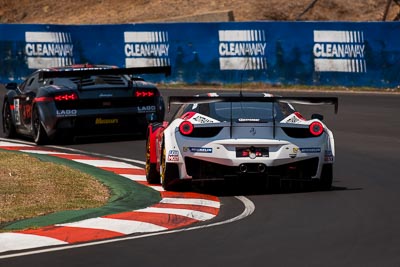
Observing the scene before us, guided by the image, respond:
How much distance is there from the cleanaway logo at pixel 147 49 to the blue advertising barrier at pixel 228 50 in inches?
1.1

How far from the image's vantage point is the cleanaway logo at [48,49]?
36.9m

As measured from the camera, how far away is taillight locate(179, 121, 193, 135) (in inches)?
528

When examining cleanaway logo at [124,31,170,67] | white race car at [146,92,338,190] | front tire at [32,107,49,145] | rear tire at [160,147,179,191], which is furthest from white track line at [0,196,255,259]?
cleanaway logo at [124,31,170,67]

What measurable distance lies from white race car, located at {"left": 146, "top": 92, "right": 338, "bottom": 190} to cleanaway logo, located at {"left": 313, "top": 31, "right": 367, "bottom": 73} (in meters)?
18.6

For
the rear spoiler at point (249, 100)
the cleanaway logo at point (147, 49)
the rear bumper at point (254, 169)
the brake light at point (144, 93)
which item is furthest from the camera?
the cleanaway logo at point (147, 49)

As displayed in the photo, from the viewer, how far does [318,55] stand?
1293 inches

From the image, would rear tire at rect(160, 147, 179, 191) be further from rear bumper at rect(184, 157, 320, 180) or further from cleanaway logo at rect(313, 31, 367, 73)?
cleanaway logo at rect(313, 31, 367, 73)

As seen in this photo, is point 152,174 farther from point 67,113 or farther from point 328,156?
point 67,113

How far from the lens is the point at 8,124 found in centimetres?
2184

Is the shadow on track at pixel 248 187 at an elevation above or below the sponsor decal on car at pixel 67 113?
below

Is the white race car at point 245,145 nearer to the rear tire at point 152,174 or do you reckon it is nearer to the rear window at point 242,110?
the rear window at point 242,110

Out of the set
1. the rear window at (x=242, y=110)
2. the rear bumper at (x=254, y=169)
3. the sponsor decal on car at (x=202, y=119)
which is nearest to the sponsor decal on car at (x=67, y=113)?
the rear window at (x=242, y=110)

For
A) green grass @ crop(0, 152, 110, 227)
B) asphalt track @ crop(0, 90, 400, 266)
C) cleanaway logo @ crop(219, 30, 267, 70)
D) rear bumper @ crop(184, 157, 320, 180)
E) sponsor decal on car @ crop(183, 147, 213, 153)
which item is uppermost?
cleanaway logo @ crop(219, 30, 267, 70)

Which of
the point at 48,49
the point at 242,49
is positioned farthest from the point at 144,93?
the point at 48,49
